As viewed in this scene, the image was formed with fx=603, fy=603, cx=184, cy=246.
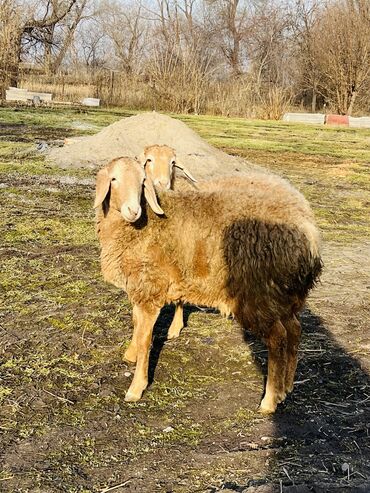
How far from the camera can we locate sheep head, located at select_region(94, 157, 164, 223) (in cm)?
439

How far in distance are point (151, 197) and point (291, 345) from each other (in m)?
1.49

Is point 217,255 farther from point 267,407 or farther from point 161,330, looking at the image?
point 161,330

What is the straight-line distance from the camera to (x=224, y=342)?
5125mm

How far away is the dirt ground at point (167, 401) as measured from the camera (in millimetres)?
3273

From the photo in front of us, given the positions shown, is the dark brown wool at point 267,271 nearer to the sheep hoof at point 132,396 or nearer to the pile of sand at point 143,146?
the sheep hoof at point 132,396

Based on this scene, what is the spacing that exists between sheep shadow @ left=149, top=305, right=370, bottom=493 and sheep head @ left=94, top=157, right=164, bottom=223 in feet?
4.04

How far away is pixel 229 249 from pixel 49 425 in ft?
5.49

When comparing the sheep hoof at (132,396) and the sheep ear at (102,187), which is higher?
the sheep ear at (102,187)

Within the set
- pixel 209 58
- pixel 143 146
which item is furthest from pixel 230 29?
pixel 143 146

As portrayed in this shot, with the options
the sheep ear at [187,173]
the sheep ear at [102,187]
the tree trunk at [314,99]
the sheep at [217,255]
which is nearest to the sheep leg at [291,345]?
the sheep at [217,255]

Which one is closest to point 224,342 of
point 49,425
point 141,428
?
point 141,428

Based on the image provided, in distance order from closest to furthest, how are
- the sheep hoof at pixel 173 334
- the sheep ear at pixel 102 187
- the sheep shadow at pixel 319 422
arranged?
the sheep shadow at pixel 319 422 < the sheep ear at pixel 102 187 < the sheep hoof at pixel 173 334

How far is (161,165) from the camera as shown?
6.50 meters

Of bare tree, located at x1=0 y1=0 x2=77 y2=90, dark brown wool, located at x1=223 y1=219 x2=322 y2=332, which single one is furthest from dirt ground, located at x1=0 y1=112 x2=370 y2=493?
bare tree, located at x1=0 y1=0 x2=77 y2=90
